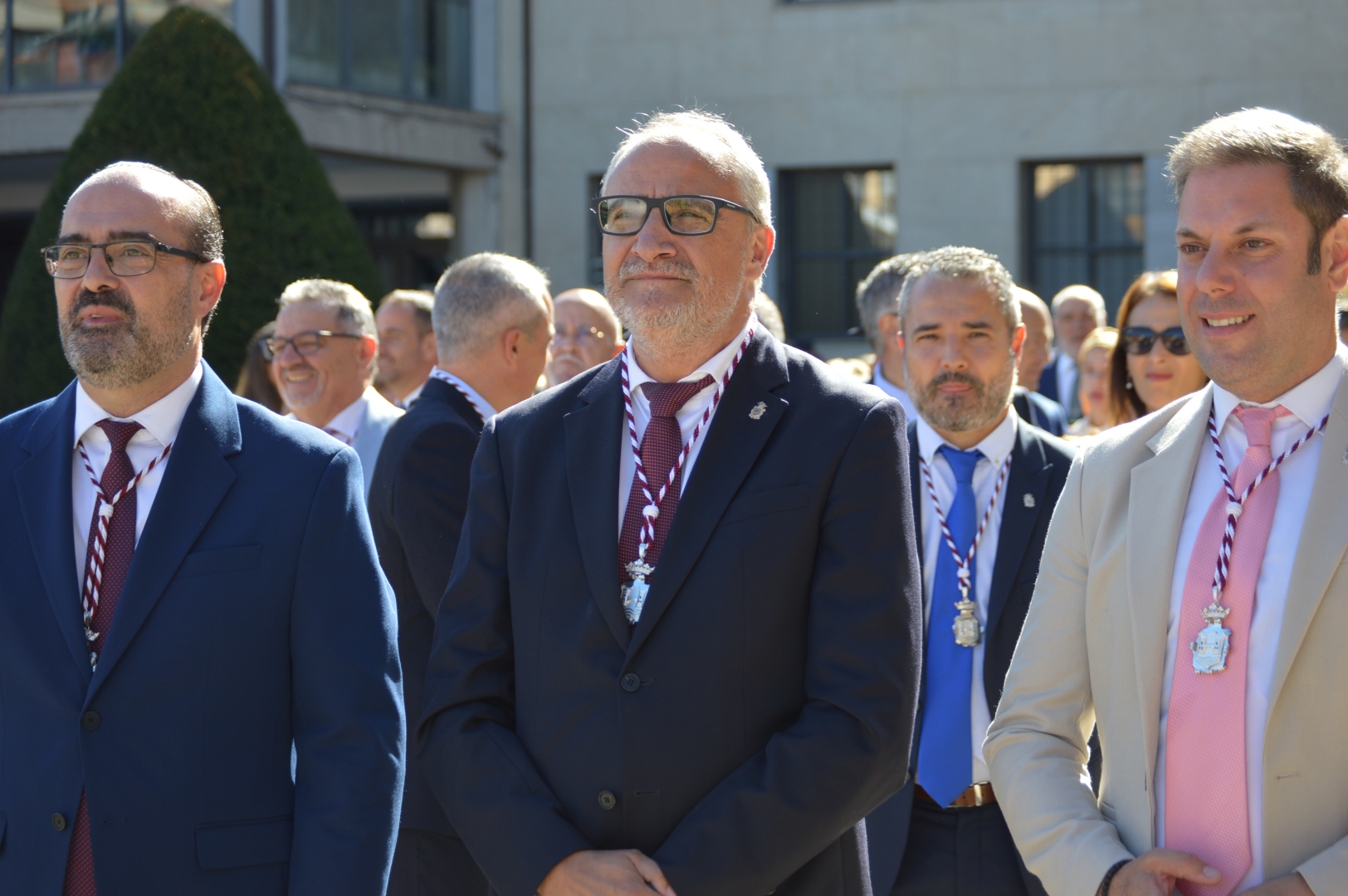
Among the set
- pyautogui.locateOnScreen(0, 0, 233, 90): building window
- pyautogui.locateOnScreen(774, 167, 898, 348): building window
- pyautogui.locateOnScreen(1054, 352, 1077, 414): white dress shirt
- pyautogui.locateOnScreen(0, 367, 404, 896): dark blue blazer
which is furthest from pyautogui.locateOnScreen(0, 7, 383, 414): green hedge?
pyautogui.locateOnScreen(0, 367, 404, 896): dark blue blazer

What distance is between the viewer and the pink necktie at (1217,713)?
2.72m

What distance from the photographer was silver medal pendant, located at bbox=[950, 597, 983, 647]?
13.7 ft

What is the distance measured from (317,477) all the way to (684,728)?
976mm

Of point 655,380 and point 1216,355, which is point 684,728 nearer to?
point 655,380

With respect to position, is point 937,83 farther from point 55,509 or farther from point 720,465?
point 55,509

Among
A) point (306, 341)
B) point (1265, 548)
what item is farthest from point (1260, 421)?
point (306, 341)

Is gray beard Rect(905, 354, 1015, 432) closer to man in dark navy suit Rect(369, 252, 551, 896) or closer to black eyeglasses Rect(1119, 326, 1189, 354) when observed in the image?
black eyeglasses Rect(1119, 326, 1189, 354)

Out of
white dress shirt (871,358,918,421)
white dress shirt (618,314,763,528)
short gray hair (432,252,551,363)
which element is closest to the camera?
white dress shirt (618,314,763,528)

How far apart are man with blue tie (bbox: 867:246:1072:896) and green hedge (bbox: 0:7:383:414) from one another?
9.40 metres

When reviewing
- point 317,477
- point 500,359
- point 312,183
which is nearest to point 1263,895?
point 317,477

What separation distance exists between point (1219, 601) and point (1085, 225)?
53.6ft

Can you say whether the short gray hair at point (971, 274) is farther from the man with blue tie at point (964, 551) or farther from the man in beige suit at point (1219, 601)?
the man in beige suit at point (1219, 601)

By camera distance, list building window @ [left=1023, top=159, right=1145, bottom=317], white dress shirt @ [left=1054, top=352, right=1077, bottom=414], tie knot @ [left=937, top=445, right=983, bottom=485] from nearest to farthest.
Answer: tie knot @ [left=937, top=445, right=983, bottom=485] < white dress shirt @ [left=1054, top=352, right=1077, bottom=414] < building window @ [left=1023, top=159, right=1145, bottom=317]

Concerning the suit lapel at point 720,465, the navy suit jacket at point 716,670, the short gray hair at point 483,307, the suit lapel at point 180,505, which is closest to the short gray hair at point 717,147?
the suit lapel at point 720,465
